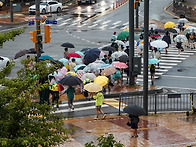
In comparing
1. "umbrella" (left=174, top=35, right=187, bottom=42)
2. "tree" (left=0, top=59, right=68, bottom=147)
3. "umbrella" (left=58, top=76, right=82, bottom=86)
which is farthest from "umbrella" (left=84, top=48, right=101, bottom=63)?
"tree" (left=0, top=59, right=68, bottom=147)

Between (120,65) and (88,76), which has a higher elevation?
(120,65)

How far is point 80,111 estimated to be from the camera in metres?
24.0

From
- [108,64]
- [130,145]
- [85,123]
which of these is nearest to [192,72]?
[108,64]

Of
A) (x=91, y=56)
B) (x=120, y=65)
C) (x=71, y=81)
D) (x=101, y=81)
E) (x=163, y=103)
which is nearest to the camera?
(x=71, y=81)

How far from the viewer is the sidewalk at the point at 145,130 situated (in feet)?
62.4

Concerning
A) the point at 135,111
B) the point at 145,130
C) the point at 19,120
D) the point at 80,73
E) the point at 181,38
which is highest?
the point at 181,38

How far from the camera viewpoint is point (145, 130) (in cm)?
2073

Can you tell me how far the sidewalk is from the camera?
62.4 feet

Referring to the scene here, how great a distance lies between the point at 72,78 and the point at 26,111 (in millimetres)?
11251

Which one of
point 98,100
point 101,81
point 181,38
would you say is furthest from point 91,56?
point 181,38

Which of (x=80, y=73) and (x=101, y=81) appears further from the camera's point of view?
(x=80, y=73)

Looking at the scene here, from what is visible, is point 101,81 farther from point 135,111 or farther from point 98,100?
point 135,111

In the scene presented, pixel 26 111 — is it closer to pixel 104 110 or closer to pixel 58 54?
pixel 104 110

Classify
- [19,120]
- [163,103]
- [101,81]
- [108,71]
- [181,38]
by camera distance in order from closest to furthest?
[19,120]
[101,81]
[163,103]
[108,71]
[181,38]
